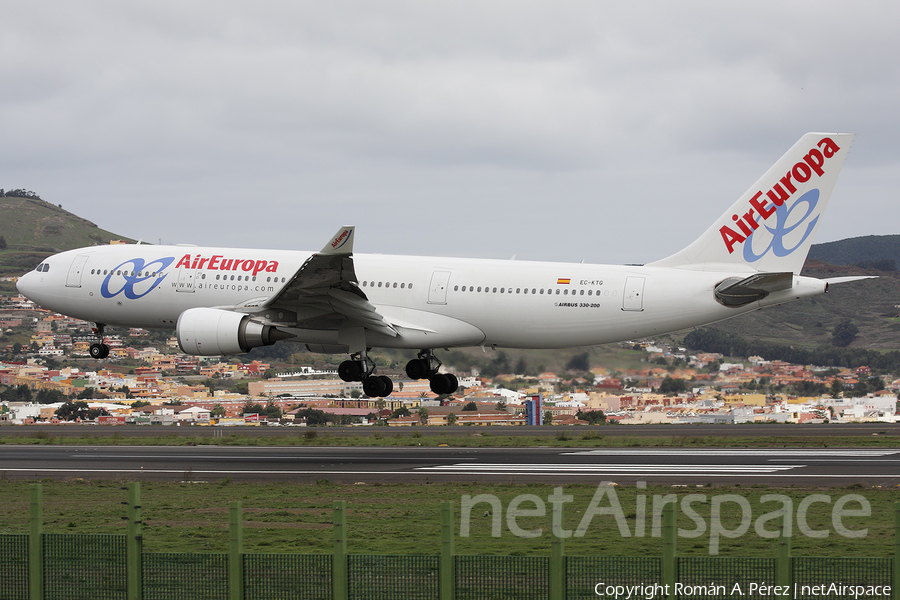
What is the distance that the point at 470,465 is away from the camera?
108 feet

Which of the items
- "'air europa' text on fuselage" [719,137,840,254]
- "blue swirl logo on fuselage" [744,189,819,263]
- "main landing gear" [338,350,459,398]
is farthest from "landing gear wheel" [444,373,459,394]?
"blue swirl logo on fuselage" [744,189,819,263]

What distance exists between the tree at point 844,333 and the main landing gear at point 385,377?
55781 millimetres

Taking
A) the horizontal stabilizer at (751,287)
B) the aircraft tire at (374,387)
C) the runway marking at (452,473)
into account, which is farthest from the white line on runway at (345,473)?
the aircraft tire at (374,387)

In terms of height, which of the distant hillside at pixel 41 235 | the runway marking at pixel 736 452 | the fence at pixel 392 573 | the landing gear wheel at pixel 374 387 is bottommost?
the runway marking at pixel 736 452

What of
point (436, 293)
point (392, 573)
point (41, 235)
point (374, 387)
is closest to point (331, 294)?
point (436, 293)

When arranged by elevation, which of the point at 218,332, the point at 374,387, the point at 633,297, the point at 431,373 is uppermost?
the point at 633,297

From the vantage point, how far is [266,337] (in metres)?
39.3

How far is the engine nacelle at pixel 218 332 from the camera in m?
38.6

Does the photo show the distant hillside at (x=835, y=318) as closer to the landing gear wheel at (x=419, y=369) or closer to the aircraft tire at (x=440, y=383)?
the aircraft tire at (x=440, y=383)

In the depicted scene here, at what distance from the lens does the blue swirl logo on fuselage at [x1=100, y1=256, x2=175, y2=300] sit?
43.6 meters

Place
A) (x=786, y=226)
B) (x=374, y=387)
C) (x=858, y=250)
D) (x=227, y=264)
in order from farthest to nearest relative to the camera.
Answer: (x=858, y=250) < (x=227, y=264) < (x=374, y=387) < (x=786, y=226)

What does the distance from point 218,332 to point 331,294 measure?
14.5 feet

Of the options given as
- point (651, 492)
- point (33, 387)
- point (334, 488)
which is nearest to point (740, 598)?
point (651, 492)

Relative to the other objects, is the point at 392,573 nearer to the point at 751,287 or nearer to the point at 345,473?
the point at 345,473
